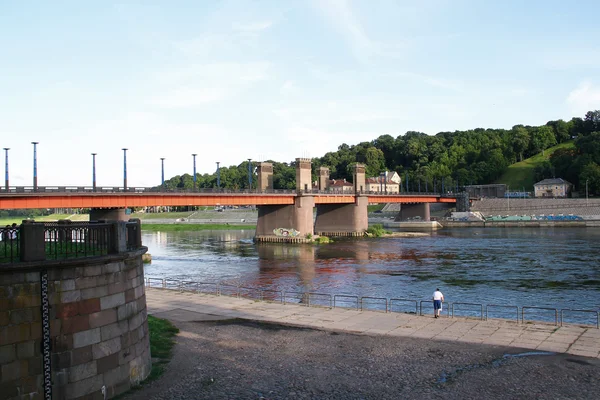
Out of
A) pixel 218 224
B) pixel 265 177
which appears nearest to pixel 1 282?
pixel 265 177

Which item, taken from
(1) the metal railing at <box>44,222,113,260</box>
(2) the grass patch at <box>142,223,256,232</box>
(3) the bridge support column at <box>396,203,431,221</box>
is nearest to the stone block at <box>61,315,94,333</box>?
(1) the metal railing at <box>44,222,113,260</box>

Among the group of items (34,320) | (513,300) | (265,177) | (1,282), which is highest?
(265,177)

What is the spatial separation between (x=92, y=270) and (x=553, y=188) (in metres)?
163

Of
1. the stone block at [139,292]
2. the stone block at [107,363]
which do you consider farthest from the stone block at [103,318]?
the stone block at [139,292]

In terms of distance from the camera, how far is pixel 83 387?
47.9 feet

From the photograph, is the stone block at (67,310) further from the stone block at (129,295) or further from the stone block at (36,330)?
the stone block at (129,295)

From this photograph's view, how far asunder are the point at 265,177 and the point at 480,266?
57446 millimetres

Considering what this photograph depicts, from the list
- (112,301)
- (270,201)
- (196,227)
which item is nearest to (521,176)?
(196,227)

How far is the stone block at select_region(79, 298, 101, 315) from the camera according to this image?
1482 centimetres

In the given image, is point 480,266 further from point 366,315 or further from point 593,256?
point 366,315

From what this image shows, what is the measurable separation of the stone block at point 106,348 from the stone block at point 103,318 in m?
0.54

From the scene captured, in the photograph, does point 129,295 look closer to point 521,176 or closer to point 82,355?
point 82,355

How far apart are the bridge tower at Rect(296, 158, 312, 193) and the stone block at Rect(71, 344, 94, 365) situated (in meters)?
82.8

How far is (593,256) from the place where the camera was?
61750 millimetres
